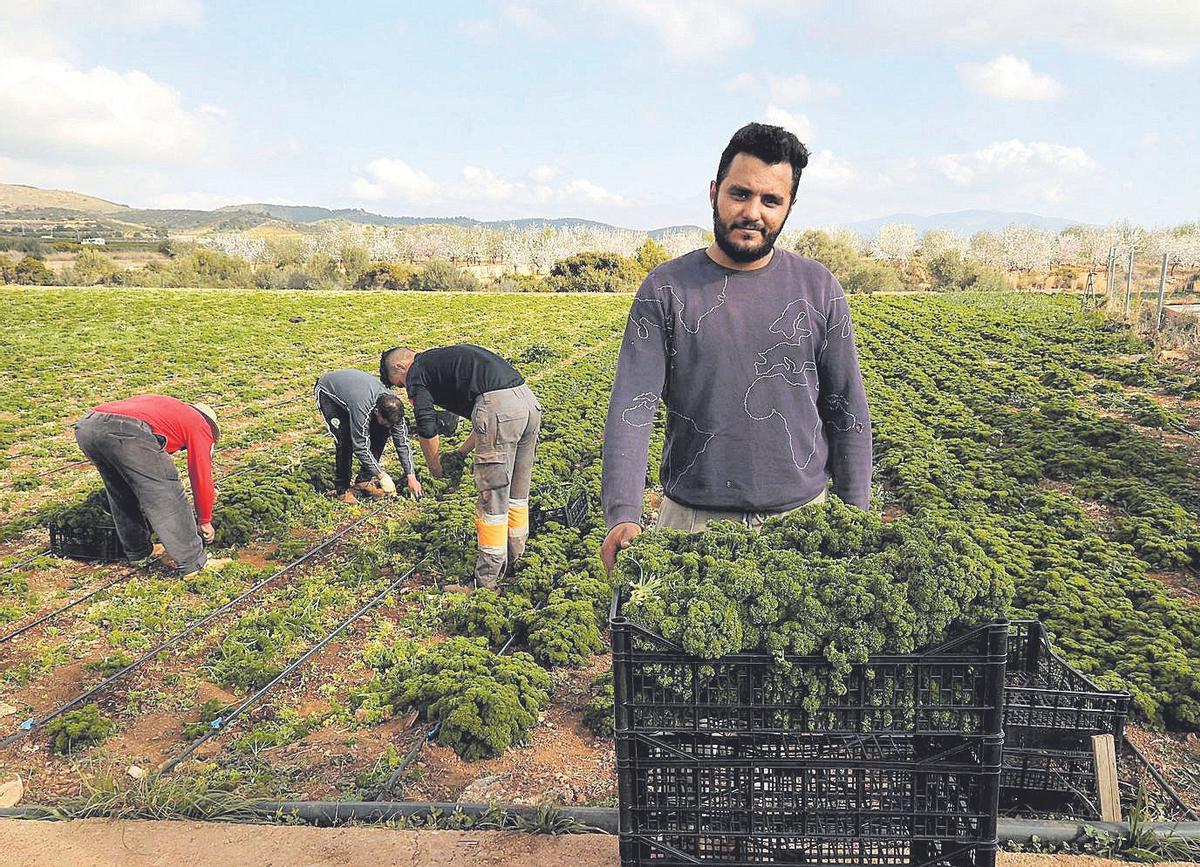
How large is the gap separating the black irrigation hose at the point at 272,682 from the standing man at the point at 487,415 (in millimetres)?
630

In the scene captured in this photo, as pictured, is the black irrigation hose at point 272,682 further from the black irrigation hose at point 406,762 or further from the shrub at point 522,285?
the shrub at point 522,285

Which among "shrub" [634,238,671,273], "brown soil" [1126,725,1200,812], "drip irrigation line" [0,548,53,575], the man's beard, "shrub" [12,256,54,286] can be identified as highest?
"shrub" [634,238,671,273]

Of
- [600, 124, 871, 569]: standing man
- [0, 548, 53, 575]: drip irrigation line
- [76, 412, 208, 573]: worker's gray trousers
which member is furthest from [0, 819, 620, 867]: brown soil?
[0, 548, 53, 575]: drip irrigation line

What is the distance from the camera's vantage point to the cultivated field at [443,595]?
3533 mm

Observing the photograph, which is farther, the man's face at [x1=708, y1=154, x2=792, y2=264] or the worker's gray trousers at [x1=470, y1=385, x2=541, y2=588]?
the worker's gray trousers at [x1=470, y1=385, x2=541, y2=588]

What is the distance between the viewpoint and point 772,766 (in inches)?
67.6

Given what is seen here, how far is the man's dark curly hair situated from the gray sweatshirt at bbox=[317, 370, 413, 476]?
4.41 m

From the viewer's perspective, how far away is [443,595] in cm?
524

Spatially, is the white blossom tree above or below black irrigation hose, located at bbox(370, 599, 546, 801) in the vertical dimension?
above

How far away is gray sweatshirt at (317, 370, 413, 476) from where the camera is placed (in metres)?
6.20

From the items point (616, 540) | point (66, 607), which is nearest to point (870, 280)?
point (66, 607)

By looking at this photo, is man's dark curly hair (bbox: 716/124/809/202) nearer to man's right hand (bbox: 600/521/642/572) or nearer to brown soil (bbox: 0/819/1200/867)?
man's right hand (bbox: 600/521/642/572)

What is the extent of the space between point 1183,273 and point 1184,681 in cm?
6073

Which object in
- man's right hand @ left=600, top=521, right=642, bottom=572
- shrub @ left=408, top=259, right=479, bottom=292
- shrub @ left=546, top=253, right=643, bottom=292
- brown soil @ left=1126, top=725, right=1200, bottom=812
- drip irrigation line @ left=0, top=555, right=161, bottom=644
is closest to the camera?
man's right hand @ left=600, top=521, right=642, bottom=572
